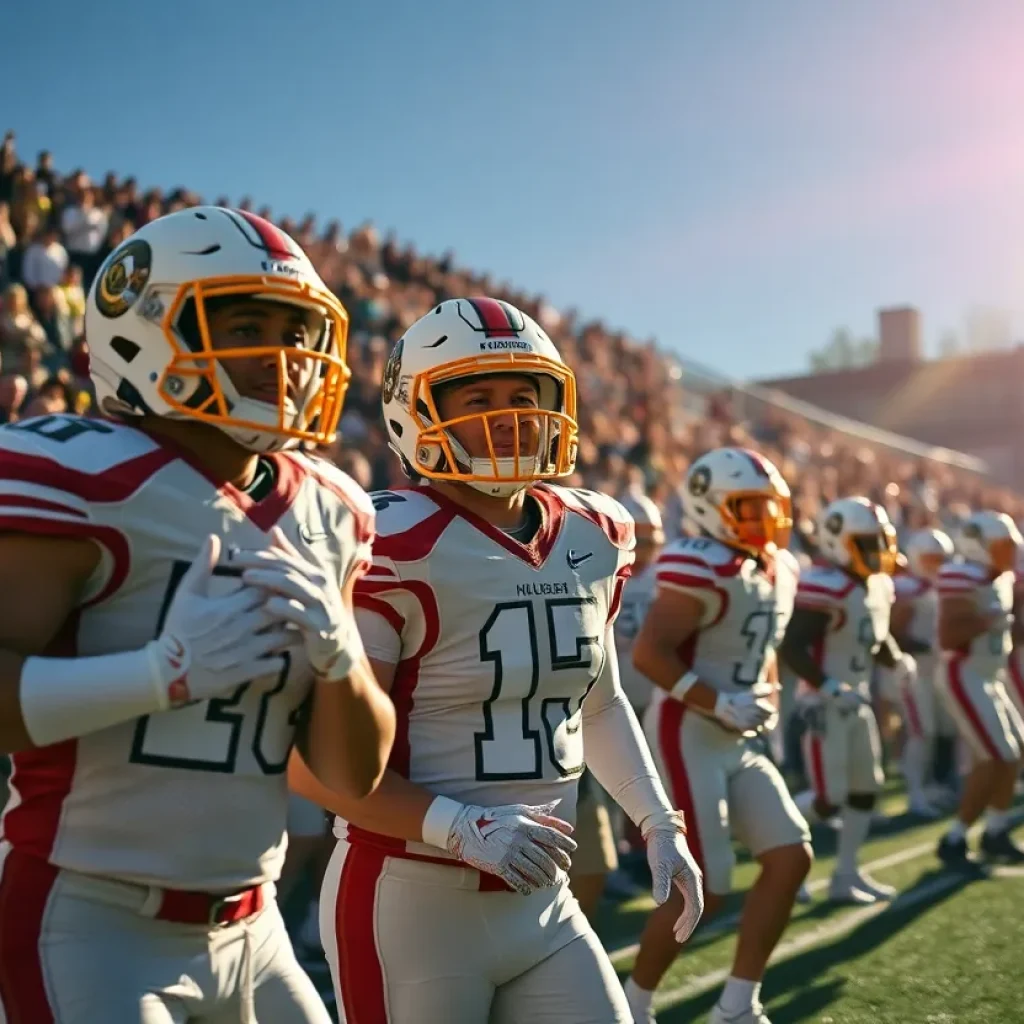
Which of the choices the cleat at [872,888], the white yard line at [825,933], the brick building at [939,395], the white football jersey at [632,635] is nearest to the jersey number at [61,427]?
the white yard line at [825,933]

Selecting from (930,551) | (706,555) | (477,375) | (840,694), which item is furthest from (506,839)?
(930,551)

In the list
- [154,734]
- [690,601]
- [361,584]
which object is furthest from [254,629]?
[690,601]

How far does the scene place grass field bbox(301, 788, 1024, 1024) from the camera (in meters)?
5.07

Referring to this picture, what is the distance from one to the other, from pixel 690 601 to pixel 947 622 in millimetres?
3599

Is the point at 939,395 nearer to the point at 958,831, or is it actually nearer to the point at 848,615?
the point at 958,831

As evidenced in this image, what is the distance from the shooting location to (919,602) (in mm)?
11117

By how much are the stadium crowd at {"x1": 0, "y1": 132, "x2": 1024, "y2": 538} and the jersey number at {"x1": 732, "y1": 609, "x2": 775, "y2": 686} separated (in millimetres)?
2731

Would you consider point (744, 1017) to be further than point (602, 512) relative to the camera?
Yes

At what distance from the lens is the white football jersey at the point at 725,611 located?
198 inches

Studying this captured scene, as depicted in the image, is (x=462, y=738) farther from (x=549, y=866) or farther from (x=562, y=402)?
(x=562, y=402)

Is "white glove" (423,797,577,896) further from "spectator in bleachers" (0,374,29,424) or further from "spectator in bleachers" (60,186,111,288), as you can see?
"spectator in bleachers" (60,186,111,288)

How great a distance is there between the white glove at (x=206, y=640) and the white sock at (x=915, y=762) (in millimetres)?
8653

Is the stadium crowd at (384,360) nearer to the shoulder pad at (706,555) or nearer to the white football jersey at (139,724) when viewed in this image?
the shoulder pad at (706,555)

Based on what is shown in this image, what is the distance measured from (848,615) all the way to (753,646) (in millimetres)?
2107
